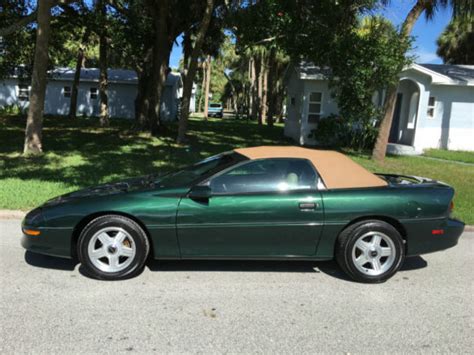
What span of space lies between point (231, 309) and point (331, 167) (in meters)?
1.88

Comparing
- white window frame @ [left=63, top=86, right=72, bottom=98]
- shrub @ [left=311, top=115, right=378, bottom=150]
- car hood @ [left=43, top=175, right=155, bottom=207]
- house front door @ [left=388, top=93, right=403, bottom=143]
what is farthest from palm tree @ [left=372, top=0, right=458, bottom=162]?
white window frame @ [left=63, top=86, right=72, bottom=98]

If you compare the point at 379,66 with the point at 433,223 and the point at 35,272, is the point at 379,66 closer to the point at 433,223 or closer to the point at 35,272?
the point at 433,223

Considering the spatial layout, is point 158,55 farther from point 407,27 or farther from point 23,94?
point 23,94

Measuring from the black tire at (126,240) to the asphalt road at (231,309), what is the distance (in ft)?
0.36

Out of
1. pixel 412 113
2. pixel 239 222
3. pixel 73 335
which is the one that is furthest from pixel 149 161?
pixel 412 113

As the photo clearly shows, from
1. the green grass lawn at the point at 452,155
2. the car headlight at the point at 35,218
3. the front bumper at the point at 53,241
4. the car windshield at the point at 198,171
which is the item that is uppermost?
the green grass lawn at the point at 452,155

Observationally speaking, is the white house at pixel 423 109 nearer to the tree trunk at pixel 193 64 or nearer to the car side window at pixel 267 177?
the tree trunk at pixel 193 64

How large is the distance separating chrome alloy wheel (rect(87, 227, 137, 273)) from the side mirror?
723mm

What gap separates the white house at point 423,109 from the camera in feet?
59.3

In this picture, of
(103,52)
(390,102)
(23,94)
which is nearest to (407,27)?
(390,102)

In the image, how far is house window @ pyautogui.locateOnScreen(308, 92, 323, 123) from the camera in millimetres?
18531

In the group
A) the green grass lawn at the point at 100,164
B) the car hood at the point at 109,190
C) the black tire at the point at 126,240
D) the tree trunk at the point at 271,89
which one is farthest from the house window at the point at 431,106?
the black tire at the point at 126,240

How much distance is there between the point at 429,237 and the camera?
183 inches

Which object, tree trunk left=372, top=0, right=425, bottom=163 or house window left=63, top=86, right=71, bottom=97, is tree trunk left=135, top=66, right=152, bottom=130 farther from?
house window left=63, top=86, right=71, bottom=97
